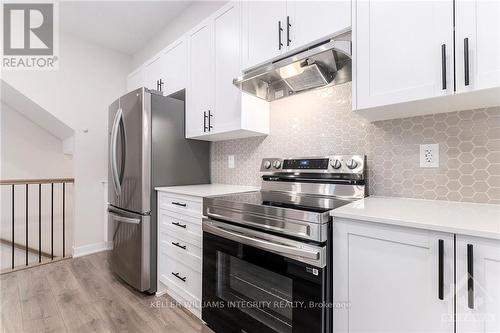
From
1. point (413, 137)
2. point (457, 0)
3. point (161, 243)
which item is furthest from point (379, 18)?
point (161, 243)

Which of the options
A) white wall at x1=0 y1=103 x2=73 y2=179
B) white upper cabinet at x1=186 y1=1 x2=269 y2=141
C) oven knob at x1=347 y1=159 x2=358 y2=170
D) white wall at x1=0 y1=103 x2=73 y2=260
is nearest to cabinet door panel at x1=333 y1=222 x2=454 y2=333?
oven knob at x1=347 y1=159 x2=358 y2=170

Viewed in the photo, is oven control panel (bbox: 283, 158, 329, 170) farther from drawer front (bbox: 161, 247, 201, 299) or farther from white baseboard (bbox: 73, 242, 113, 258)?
white baseboard (bbox: 73, 242, 113, 258)

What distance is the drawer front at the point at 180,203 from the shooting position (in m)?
1.66

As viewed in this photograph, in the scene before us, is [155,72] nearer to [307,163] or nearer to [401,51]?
[307,163]

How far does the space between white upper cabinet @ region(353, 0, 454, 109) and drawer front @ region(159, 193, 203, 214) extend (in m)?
1.17

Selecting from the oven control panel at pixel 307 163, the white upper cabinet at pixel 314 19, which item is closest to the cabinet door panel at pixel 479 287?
the oven control panel at pixel 307 163

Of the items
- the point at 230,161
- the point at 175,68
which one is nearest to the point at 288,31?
the point at 230,161

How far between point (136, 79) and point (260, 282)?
119 inches

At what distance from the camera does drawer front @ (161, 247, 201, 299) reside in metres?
1.69

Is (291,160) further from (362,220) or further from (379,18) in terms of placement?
(379,18)

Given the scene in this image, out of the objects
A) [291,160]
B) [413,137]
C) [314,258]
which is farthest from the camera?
[291,160]

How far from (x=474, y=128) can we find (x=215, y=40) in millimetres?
1848

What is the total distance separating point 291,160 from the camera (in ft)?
5.73

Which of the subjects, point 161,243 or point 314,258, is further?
point 161,243
